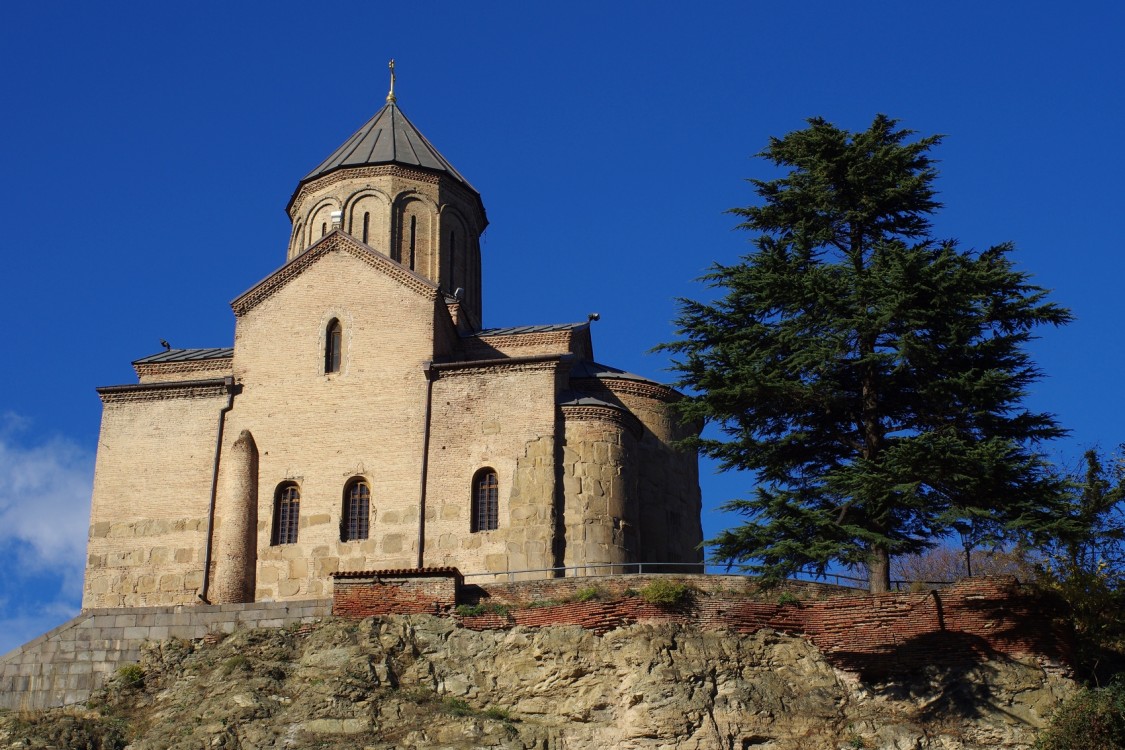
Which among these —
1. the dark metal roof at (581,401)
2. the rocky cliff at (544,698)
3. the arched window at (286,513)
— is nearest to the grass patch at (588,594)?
the rocky cliff at (544,698)

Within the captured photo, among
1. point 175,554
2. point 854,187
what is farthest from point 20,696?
point 854,187

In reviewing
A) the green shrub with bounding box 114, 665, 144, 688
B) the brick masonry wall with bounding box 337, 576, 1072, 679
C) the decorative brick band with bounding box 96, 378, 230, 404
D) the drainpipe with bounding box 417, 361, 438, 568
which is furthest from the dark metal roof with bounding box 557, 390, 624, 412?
the green shrub with bounding box 114, 665, 144, 688

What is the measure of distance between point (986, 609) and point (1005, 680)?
1.34m

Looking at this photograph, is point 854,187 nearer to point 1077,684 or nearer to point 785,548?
point 785,548

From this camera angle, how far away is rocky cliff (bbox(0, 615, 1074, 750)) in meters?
25.3

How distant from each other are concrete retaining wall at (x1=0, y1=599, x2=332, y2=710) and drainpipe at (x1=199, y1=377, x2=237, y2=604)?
260cm

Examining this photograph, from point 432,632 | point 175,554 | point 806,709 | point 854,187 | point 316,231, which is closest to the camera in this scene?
point 806,709

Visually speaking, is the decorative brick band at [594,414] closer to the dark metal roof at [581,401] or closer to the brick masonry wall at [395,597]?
the dark metal roof at [581,401]

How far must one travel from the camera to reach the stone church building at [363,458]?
104 ft

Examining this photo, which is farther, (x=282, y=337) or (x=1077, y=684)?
(x=282, y=337)

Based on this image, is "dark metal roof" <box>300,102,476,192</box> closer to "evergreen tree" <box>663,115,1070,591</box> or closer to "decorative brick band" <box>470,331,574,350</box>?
"decorative brick band" <box>470,331,574,350</box>

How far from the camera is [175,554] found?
32.5 m

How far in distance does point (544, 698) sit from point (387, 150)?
65.1 feet

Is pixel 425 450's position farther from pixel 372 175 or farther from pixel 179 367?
pixel 372 175
